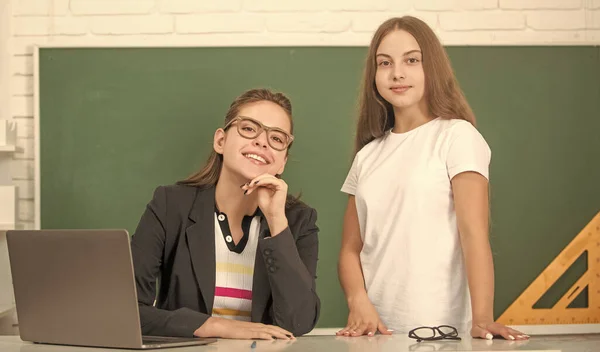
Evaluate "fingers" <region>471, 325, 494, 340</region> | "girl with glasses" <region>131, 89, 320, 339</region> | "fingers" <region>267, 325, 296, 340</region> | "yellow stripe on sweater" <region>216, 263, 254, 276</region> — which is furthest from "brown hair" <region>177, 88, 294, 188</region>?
"fingers" <region>471, 325, 494, 340</region>

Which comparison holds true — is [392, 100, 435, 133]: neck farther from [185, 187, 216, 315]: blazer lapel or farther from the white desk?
the white desk

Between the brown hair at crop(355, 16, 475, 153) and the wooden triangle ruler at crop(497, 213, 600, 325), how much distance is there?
1.34 metres

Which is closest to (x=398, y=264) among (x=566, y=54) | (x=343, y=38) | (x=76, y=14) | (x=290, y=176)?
(x=290, y=176)

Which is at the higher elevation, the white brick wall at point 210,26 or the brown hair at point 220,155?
the white brick wall at point 210,26

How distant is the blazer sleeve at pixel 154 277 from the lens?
5.78 feet

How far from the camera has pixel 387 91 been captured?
224 centimetres

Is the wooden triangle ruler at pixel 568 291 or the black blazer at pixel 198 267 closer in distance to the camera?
the black blazer at pixel 198 267

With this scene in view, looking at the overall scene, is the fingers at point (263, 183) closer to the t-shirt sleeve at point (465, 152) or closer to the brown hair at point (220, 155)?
the brown hair at point (220, 155)

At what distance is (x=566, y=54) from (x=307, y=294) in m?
2.08

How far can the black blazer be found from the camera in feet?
6.03

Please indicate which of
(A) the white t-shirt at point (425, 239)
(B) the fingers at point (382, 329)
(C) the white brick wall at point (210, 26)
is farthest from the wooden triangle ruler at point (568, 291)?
(B) the fingers at point (382, 329)

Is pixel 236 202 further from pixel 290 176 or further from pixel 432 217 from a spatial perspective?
pixel 290 176

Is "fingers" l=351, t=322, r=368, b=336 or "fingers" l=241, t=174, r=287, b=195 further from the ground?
"fingers" l=241, t=174, r=287, b=195

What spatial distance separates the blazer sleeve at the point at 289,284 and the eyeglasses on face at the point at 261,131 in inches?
9.9
